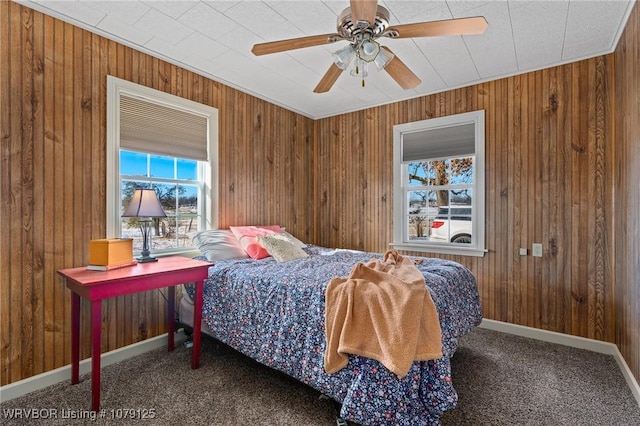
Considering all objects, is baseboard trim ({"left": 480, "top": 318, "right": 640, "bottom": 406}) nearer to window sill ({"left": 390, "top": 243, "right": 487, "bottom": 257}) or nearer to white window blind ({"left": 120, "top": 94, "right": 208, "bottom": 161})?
window sill ({"left": 390, "top": 243, "right": 487, "bottom": 257})

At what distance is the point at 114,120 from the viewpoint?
2537mm

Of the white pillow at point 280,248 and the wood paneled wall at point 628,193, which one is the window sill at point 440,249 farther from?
the white pillow at point 280,248

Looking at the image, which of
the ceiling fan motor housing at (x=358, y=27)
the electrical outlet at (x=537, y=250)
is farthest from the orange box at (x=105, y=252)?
the electrical outlet at (x=537, y=250)

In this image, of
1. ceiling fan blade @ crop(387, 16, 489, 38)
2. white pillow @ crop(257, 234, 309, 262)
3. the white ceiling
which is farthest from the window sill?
ceiling fan blade @ crop(387, 16, 489, 38)

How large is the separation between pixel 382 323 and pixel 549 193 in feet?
7.92

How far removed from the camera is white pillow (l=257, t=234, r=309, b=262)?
2873 millimetres

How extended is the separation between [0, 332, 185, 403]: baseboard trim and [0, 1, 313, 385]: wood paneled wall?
0.04 meters

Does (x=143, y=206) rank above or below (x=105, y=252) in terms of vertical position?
above

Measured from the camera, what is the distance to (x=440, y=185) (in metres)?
3.68

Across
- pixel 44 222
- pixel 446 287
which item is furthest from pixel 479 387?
pixel 44 222

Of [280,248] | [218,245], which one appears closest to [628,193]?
[280,248]

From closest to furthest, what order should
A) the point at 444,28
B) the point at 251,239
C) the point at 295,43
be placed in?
1. the point at 444,28
2. the point at 295,43
3. the point at 251,239

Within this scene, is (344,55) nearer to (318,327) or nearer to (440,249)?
(318,327)

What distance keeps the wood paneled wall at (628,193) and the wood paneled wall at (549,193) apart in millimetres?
157
